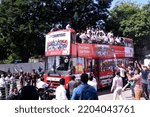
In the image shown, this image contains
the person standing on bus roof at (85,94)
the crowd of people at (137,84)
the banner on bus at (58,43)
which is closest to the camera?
the person standing on bus roof at (85,94)

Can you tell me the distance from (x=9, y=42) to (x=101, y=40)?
2738 cm

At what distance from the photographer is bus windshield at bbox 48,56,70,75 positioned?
22.5m

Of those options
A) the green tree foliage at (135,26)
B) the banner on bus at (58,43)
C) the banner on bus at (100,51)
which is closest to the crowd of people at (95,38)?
the banner on bus at (100,51)

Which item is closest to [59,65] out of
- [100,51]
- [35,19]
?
[100,51]

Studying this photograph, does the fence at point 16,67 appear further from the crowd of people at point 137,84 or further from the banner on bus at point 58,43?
the crowd of people at point 137,84

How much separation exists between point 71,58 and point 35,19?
3164 centimetres

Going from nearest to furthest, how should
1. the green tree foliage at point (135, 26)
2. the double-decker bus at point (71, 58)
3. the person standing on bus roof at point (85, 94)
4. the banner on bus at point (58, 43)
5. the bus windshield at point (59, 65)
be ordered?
1. the person standing on bus roof at point (85, 94)
2. the bus windshield at point (59, 65)
3. the double-decker bus at point (71, 58)
4. the banner on bus at point (58, 43)
5. the green tree foliage at point (135, 26)

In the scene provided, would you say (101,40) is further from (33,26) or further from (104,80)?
(33,26)

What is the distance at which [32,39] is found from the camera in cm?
5212

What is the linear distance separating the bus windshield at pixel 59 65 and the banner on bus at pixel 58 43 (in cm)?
28

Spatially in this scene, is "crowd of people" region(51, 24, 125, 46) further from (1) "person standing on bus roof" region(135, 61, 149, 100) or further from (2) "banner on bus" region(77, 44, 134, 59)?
(1) "person standing on bus roof" region(135, 61, 149, 100)

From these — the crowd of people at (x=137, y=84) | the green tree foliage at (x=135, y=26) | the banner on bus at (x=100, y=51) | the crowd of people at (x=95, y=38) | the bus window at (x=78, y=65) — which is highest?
the green tree foliage at (x=135, y=26)

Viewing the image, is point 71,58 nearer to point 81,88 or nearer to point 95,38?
point 95,38

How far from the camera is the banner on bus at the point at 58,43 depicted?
22.9m
